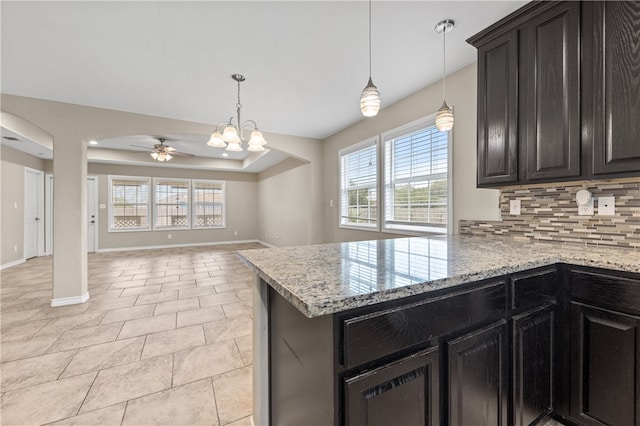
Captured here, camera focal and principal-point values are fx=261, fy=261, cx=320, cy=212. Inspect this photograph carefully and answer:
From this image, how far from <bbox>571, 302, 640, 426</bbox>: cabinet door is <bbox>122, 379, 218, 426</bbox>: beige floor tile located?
1974 millimetres

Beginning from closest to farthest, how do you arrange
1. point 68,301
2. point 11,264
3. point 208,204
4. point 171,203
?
point 68,301 < point 11,264 < point 171,203 < point 208,204

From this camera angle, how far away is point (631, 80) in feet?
4.41

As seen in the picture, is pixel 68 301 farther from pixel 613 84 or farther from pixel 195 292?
pixel 613 84

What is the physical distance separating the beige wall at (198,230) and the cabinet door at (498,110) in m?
8.06

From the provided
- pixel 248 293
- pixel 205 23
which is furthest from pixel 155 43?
pixel 248 293

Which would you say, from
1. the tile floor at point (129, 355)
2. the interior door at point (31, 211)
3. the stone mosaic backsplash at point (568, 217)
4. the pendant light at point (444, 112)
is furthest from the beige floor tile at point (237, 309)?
the interior door at point (31, 211)

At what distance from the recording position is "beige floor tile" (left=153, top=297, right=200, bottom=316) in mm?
3109

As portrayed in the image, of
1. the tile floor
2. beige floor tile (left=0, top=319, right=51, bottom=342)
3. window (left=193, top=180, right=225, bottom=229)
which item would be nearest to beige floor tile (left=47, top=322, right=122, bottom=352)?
the tile floor

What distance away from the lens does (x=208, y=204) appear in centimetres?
862

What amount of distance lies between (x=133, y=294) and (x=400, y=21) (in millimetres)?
4499

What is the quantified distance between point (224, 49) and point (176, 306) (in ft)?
9.60

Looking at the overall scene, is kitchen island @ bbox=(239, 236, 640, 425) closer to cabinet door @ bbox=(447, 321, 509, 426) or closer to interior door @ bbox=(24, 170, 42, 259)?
cabinet door @ bbox=(447, 321, 509, 426)

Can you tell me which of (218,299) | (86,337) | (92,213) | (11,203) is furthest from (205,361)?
(92,213)

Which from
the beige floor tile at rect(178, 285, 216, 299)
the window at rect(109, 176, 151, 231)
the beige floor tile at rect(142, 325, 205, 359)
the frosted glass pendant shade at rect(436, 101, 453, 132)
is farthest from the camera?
the window at rect(109, 176, 151, 231)
